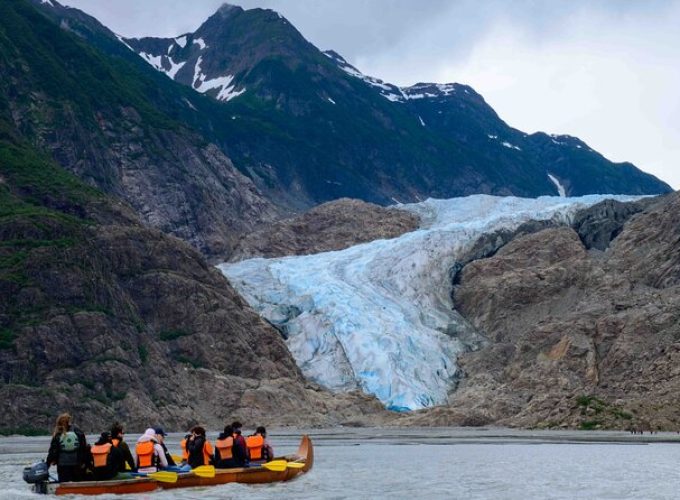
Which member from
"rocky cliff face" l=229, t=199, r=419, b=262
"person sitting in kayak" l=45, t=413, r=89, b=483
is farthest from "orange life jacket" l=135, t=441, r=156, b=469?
"rocky cliff face" l=229, t=199, r=419, b=262

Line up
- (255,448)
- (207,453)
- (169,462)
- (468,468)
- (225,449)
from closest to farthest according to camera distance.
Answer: (169,462) < (207,453) < (225,449) < (255,448) < (468,468)

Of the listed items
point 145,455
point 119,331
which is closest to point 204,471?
point 145,455

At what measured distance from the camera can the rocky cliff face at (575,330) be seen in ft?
253

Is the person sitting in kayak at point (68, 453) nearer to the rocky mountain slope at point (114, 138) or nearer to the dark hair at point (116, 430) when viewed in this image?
the dark hair at point (116, 430)

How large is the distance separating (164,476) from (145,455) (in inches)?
37.1

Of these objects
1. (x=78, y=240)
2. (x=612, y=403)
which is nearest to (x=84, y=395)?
(x=78, y=240)

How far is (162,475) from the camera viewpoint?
34000 millimetres

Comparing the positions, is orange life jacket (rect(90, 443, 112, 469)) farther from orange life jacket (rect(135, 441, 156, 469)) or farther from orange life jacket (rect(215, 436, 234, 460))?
orange life jacket (rect(215, 436, 234, 460))

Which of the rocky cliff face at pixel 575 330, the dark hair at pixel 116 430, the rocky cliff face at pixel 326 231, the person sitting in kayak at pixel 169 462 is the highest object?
the rocky cliff face at pixel 326 231

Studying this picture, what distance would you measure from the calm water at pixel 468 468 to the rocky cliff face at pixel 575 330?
795 centimetres

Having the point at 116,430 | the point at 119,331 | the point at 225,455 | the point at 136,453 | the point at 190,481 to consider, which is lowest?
the point at 190,481

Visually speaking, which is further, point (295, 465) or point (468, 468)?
point (468, 468)

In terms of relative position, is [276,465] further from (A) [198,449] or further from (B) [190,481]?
(B) [190,481]

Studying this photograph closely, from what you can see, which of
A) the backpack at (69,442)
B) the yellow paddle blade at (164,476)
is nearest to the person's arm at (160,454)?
the yellow paddle blade at (164,476)
